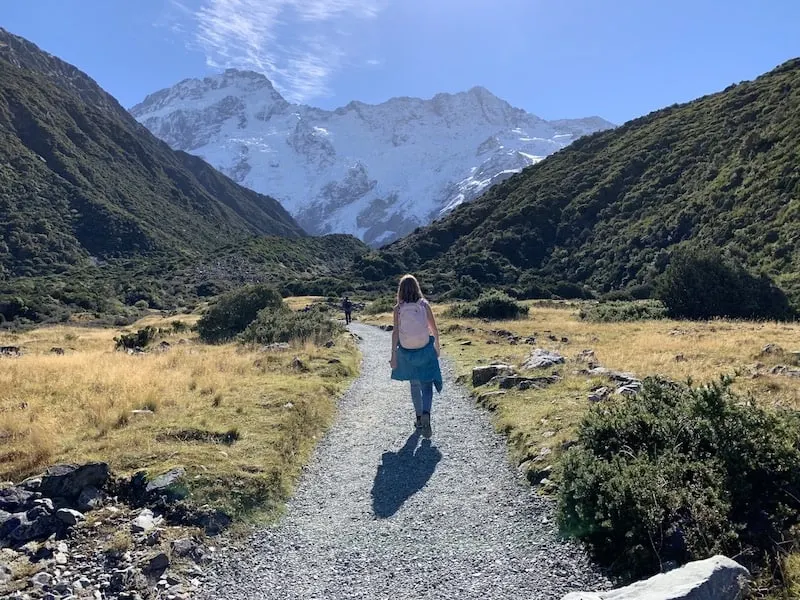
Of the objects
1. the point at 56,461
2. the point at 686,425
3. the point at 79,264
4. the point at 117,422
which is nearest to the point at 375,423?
the point at 117,422

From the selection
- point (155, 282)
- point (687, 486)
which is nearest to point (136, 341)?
point (687, 486)

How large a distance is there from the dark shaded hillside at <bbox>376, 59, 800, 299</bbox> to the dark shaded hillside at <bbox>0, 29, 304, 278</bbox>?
4645 cm

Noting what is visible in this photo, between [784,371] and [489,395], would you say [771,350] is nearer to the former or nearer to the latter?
[784,371]

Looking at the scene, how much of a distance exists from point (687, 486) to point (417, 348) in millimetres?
4715

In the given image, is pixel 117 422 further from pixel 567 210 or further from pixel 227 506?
pixel 567 210

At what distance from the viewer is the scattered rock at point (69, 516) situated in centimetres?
581

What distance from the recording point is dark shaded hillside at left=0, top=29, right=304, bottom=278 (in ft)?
281

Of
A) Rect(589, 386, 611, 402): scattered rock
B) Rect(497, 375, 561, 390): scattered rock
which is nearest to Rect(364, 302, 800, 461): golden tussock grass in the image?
Rect(589, 386, 611, 402): scattered rock

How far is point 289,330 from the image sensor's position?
74.0 ft

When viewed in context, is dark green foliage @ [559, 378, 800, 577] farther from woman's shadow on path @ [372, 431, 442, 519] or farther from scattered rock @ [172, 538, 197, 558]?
scattered rock @ [172, 538, 197, 558]

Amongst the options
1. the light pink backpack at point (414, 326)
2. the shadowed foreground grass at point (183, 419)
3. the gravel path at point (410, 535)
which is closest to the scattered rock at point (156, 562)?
the gravel path at point (410, 535)

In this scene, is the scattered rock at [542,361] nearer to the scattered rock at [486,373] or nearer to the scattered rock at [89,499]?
the scattered rock at [486,373]

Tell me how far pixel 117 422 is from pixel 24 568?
13.2ft

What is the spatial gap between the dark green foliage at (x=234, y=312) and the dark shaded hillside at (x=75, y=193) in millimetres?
63841
